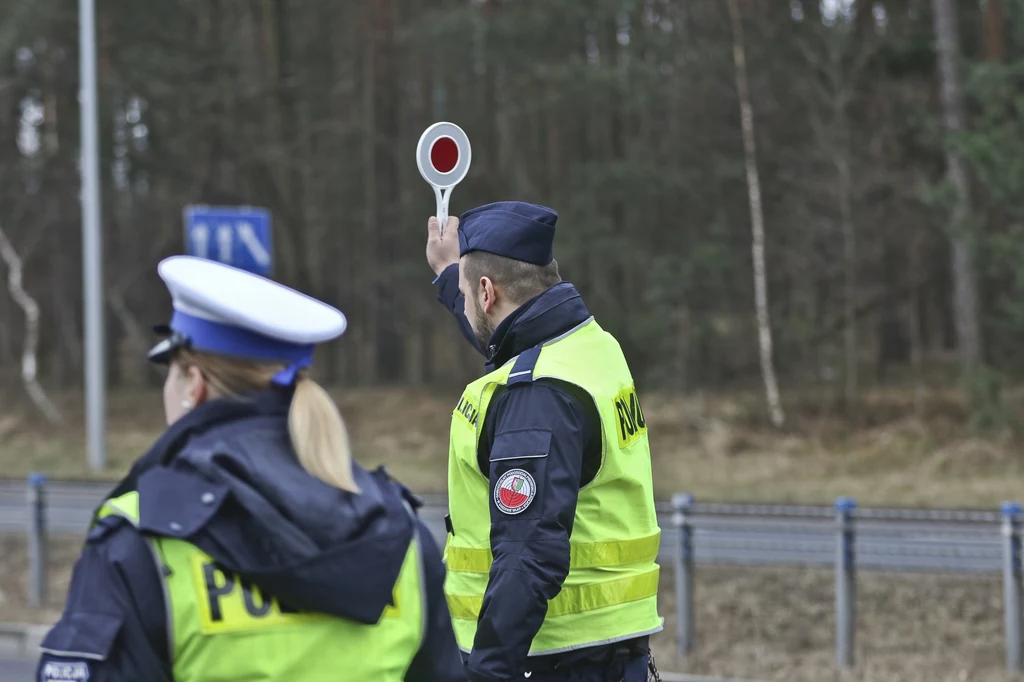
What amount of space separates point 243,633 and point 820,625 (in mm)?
7468

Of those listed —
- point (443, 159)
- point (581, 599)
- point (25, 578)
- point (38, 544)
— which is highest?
point (443, 159)

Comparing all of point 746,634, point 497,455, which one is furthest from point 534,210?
point 746,634

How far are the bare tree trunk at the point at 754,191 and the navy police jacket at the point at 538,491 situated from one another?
20.8 metres

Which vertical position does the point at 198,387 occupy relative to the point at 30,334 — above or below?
above

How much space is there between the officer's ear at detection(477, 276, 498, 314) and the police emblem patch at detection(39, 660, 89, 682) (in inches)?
65.0

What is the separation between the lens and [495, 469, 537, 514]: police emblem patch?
310cm

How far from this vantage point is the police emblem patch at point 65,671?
199 centimetres

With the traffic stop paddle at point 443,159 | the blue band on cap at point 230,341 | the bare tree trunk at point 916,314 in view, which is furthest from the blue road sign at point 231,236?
the bare tree trunk at point 916,314

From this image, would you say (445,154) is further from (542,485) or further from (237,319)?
(237,319)

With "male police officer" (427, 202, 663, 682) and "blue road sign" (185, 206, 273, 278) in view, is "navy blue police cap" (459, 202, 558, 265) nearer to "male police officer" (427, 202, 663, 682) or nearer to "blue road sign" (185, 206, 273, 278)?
"male police officer" (427, 202, 663, 682)

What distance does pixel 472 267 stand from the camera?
3457 millimetres

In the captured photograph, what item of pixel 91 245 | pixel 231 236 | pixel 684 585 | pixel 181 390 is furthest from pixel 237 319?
pixel 91 245

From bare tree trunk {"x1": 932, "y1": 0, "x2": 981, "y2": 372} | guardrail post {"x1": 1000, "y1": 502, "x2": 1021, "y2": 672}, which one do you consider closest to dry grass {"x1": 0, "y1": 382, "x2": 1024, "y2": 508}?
bare tree trunk {"x1": 932, "y1": 0, "x2": 981, "y2": 372}

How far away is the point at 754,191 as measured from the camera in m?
24.3
